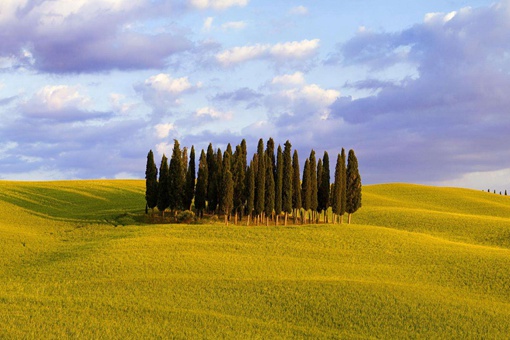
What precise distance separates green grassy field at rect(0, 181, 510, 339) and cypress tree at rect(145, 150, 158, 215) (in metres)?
4.88

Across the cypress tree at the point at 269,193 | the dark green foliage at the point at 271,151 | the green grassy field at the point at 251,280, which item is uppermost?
the dark green foliage at the point at 271,151

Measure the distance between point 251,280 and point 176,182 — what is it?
44.1m

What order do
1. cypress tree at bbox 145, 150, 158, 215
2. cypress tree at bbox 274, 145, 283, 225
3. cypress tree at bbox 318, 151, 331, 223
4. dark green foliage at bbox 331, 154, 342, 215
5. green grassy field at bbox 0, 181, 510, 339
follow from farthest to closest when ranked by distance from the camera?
cypress tree at bbox 145, 150, 158, 215, cypress tree at bbox 318, 151, 331, 223, dark green foliage at bbox 331, 154, 342, 215, cypress tree at bbox 274, 145, 283, 225, green grassy field at bbox 0, 181, 510, 339

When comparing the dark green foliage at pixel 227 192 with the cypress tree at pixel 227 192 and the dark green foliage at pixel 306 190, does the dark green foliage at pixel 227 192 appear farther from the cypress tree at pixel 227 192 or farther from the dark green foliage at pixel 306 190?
the dark green foliage at pixel 306 190

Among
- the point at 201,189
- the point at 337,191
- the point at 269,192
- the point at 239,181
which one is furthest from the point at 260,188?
the point at 337,191

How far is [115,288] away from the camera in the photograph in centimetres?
4316

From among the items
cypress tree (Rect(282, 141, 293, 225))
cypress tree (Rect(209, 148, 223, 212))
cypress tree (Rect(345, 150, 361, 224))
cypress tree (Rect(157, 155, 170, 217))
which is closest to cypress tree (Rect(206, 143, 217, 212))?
cypress tree (Rect(209, 148, 223, 212))

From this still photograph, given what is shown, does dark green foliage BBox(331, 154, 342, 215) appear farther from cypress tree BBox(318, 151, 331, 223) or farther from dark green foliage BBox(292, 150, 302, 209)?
dark green foliage BBox(292, 150, 302, 209)

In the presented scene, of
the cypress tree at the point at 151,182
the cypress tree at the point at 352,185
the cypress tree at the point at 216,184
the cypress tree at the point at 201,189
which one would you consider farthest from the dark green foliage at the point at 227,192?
the cypress tree at the point at 352,185

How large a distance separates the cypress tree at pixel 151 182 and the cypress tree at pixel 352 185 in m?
29.3

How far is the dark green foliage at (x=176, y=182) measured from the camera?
284 ft

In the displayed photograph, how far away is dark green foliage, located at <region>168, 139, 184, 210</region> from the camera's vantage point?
86.6 m

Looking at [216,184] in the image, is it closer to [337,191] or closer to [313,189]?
[313,189]

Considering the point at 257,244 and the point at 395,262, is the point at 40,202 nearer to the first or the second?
the point at 257,244
